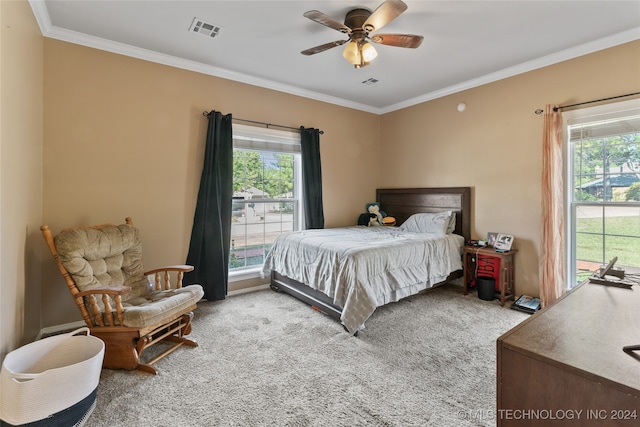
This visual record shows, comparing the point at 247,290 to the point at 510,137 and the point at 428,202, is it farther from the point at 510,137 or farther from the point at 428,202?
the point at 510,137

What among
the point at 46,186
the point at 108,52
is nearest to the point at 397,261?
the point at 46,186

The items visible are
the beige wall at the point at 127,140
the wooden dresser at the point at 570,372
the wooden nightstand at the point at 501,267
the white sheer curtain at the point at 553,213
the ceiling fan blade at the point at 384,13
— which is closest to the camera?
the wooden dresser at the point at 570,372

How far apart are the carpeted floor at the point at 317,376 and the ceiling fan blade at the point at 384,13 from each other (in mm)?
2487

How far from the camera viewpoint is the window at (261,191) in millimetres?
3787

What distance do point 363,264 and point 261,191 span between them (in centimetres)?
192

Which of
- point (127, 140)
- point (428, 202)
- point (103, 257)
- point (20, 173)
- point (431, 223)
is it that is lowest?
point (103, 257)

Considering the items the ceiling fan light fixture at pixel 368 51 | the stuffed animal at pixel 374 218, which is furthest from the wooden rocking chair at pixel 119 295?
the stuffed animal at pixel 374 218

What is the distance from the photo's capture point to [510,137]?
3.54 meters

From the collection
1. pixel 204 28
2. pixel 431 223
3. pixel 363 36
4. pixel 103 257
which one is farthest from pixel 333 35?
pixel 103 257

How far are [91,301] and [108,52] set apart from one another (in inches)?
93.9

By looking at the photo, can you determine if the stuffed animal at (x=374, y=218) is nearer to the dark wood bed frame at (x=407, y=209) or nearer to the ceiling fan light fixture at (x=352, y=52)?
the dark wood bed frame at (x=407, y=209)

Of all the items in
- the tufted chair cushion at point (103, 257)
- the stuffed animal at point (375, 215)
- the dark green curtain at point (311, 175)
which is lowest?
the tufted chair cushion at point (103, 257)

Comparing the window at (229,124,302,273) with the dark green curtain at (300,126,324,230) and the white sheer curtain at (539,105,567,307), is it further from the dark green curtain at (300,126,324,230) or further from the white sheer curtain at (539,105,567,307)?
the white sheer curtain at (539,105,567,307)

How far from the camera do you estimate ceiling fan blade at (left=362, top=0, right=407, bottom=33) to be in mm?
1953
